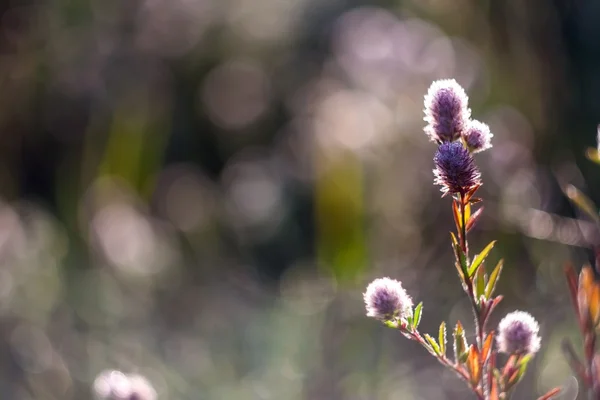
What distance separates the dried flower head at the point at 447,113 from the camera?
2.24 feet

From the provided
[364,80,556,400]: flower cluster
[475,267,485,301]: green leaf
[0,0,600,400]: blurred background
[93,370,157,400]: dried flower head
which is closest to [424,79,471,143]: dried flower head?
[364,80,556,400]: flower cluster

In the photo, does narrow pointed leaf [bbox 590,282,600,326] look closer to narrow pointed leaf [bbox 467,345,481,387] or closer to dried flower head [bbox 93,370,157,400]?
narrow pointed leaf [bbox 467,345,481,387]

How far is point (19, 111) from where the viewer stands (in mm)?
3264

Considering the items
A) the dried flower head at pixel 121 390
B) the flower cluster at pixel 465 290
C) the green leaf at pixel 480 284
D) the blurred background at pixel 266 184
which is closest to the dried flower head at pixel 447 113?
the flower cluster at pixel 465 290

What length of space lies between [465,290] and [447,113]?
0.15m

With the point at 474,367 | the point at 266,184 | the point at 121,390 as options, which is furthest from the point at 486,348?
the point at 266,184

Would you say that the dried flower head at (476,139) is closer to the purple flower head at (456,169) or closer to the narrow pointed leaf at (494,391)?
the purple flower head at (456,169)

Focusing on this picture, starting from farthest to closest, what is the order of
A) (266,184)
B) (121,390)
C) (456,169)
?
(266,184), (121,390), (456,169)

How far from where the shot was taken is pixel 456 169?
0.64 metres

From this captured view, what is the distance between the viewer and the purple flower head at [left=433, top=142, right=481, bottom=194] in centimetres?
64

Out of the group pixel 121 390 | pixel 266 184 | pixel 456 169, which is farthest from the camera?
pixel 266 184

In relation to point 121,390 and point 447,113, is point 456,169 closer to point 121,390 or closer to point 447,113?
point 447,113

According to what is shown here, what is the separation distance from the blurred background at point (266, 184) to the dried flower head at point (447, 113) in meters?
0.90

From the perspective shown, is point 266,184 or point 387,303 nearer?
point 387,303
